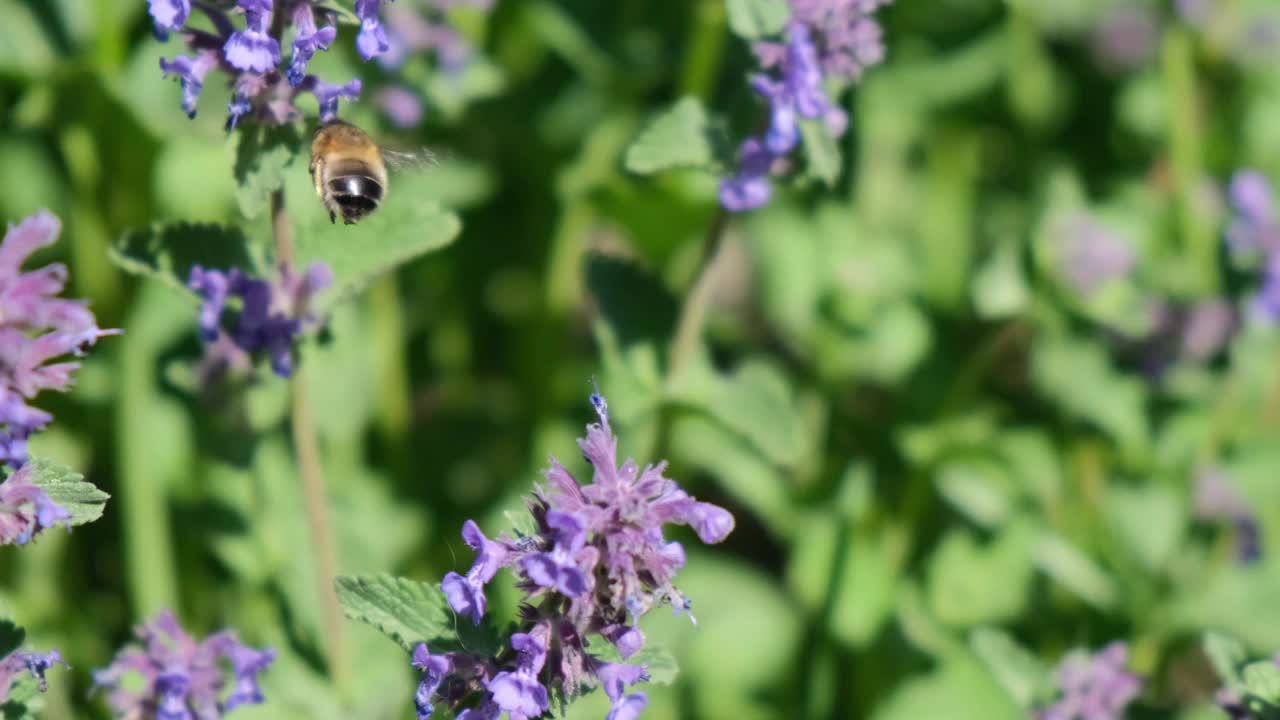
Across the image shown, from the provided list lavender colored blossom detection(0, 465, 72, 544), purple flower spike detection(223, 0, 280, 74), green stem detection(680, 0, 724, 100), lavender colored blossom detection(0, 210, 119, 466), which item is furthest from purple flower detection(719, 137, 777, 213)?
lavender colored blossom detection(0, 465, 72, 544)

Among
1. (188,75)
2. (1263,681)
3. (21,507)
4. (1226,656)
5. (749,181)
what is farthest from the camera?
(749,181)

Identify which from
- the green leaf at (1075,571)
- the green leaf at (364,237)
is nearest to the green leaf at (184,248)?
the green leaf at (364,237)

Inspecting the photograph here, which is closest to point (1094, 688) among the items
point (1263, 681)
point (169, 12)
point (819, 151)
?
point (1263, 681)

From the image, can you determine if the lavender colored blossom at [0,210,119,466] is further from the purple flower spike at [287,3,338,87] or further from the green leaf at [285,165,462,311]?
the green leaf at [285,165,462,311]

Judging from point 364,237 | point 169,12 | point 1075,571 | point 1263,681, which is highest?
point 1075,571

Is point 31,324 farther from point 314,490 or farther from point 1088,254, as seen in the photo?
point 1088,254

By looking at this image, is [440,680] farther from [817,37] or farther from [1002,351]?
[1002,351]

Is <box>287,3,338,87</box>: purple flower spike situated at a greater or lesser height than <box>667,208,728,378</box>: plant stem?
lesser
